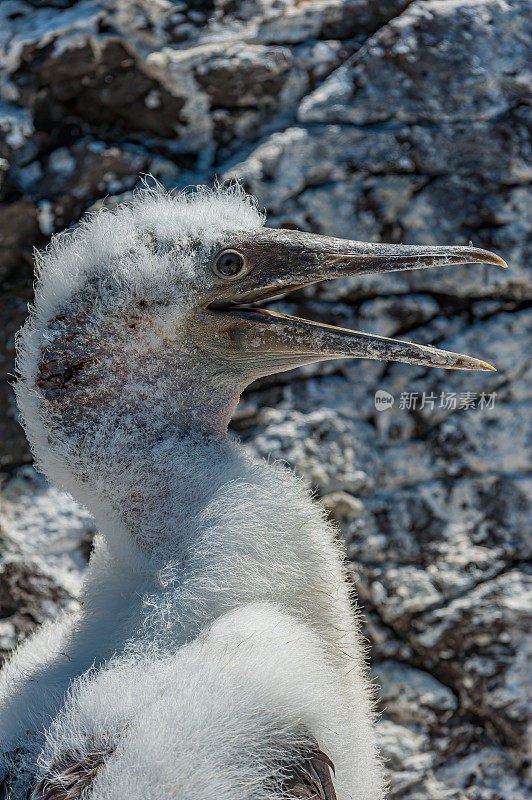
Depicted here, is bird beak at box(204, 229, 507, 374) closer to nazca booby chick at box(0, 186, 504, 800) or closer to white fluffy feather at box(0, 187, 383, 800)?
nazca booby chick at box(0, 186, 504, 800)

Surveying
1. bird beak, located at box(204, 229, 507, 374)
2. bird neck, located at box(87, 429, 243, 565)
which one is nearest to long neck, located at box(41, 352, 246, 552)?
bird neck, located at box(87, 429, 243, 565)

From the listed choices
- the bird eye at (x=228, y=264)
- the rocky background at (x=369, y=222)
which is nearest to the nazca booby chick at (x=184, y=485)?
the bird eye at (x=228, y=264)

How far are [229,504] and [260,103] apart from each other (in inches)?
91.4

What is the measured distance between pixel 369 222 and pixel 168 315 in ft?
5.97

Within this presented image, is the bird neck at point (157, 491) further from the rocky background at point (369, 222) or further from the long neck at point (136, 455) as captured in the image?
the rocky background at point (369, 222)

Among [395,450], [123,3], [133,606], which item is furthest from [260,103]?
[133,606]

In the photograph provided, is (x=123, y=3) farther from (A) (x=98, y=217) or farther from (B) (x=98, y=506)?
(B) (x=98, y=506)

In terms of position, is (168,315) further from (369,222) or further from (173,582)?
(369,222)

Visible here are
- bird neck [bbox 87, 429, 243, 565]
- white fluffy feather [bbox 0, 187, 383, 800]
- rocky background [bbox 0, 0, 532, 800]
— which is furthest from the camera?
rocky background [bbox 0, 0, 532, 800]

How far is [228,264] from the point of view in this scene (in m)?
1.80

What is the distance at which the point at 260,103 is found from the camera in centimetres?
345

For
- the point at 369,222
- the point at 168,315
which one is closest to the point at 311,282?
the point at 168,315

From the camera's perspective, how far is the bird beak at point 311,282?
5.90 ft

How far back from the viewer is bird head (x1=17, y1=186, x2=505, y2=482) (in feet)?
5.75
